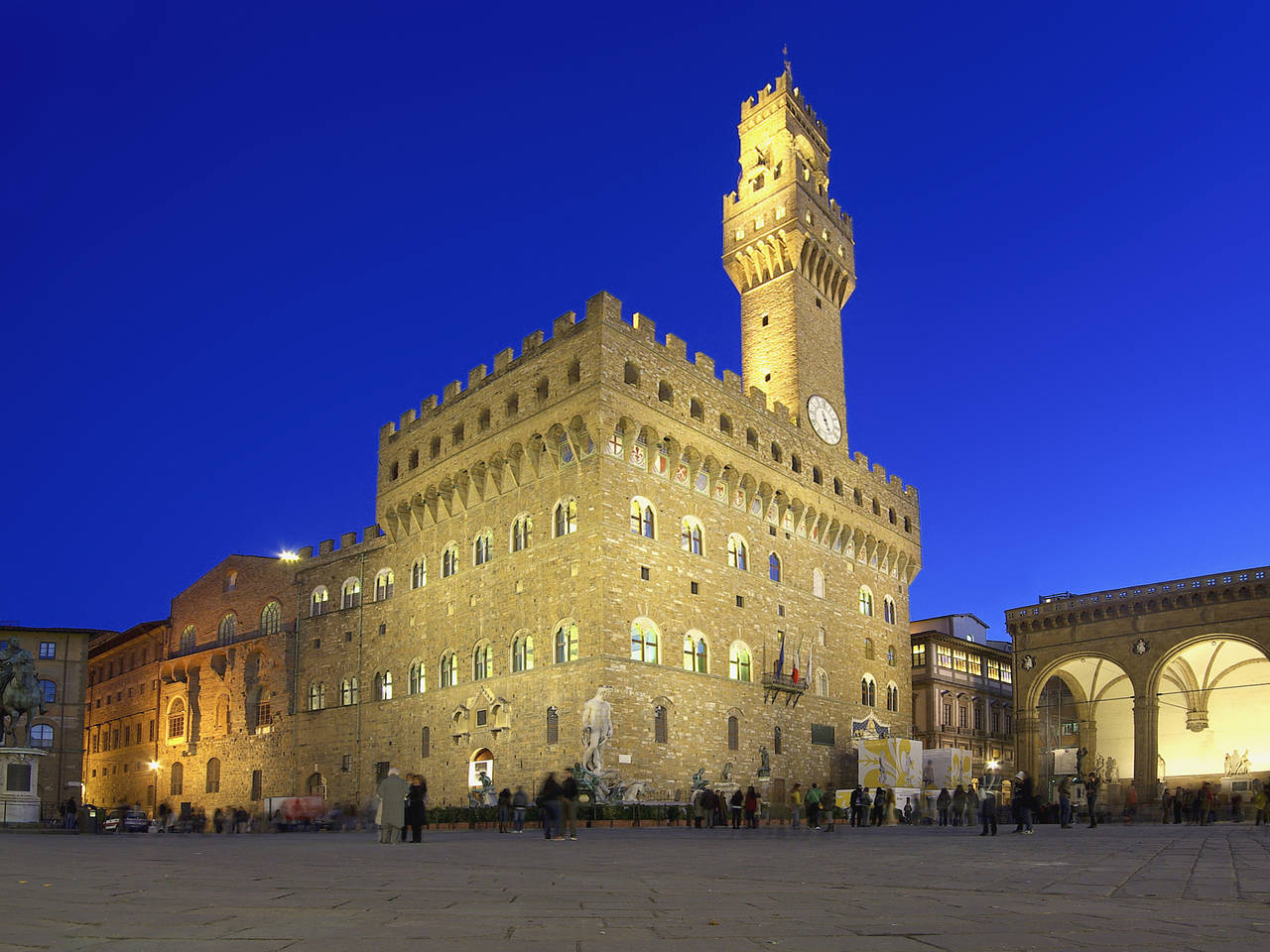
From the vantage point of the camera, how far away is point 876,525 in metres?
50.0

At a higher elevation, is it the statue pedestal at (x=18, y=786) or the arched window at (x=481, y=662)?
the arched window at (x=481, y=662)

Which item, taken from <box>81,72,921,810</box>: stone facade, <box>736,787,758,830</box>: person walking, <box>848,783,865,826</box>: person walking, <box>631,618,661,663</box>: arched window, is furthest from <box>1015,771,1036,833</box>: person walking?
<box>631,618,661,663</box>: arched window

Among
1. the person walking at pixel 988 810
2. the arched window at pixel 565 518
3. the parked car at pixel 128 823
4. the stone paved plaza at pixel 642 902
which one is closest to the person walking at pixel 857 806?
the person walking at pixel 988 810

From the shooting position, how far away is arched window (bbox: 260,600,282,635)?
169 feet

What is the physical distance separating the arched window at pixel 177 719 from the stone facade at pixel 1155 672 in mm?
41501

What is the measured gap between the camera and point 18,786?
116 ft

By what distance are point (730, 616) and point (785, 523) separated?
19.4 feet

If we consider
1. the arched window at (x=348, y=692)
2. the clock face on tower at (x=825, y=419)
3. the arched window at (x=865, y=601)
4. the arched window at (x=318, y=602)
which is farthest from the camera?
the arched window at (x=318, y=602)

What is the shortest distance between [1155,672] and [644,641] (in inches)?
1049

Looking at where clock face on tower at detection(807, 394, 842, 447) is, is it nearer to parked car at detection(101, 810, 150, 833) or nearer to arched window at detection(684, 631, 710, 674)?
arched window at detection(684, 631, 710, 674)

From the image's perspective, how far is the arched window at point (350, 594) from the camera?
4741 centimetres

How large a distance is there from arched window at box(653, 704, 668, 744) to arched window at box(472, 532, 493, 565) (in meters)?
8.86

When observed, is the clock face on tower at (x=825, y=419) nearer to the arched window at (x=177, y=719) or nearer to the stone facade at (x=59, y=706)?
the arched window at (x=177, y=719)

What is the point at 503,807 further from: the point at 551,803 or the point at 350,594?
the point at 350,594
